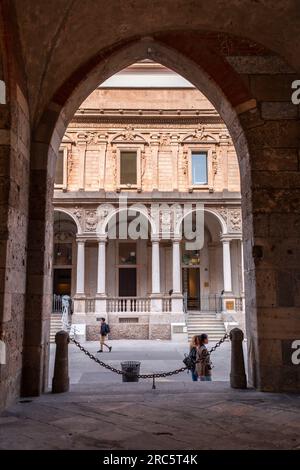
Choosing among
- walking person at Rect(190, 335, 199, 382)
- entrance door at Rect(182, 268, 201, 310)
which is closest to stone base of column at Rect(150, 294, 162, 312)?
entrance door at Rect(182, 268, 201, 310)

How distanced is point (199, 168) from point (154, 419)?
60.5ft

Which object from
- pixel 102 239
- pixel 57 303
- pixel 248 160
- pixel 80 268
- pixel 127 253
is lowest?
pixel 57 303

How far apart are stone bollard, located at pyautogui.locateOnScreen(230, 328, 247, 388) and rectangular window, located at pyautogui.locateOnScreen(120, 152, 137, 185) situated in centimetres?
1587

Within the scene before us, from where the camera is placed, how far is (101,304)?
20.0 meters

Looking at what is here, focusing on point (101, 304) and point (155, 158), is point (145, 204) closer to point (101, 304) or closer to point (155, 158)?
point (155, 158)

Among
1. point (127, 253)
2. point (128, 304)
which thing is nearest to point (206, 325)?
point (128, 304)

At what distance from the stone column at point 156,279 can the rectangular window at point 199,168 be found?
411 cm

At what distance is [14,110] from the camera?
526 centimetres

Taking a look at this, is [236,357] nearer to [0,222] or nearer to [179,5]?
[0,222]

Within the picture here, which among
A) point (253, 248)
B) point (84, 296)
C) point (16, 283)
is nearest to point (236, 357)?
point (253, 248)

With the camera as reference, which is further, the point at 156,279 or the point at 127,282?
the point at 127,282

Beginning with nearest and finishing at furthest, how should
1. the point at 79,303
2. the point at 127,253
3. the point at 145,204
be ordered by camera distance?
the point at 79,303 < the point at 145,204 < the point at 127,253

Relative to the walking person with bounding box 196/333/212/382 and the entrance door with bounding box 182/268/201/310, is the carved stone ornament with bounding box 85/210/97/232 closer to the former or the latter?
the entrance door with bounding box 182/268/201/310
